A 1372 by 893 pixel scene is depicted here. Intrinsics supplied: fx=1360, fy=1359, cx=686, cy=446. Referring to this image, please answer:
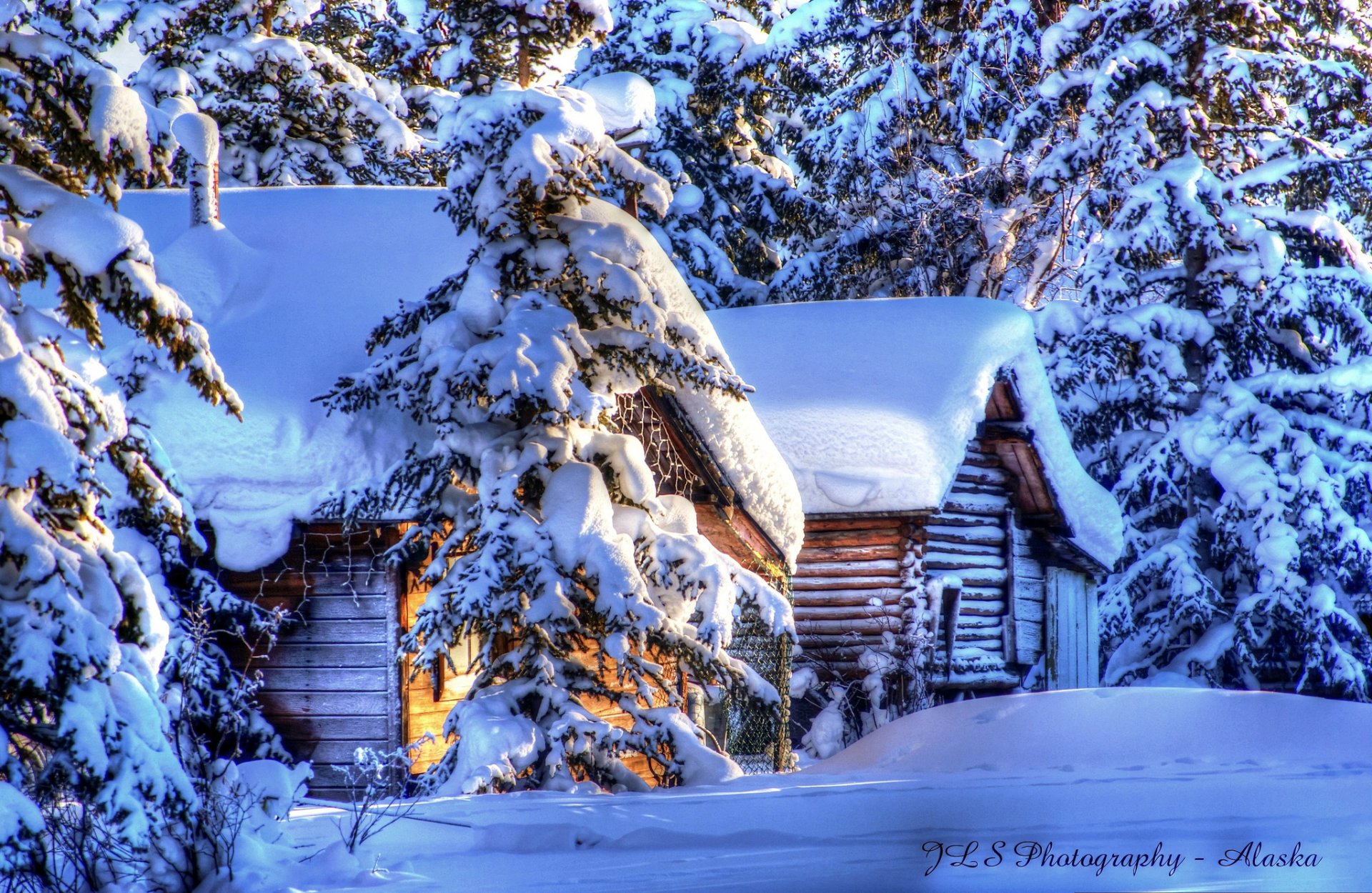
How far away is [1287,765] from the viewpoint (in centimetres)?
1002

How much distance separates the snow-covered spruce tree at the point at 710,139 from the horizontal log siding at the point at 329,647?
19333 millimetres

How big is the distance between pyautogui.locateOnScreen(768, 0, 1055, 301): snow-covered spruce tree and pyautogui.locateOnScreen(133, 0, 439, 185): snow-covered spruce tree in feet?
30.5

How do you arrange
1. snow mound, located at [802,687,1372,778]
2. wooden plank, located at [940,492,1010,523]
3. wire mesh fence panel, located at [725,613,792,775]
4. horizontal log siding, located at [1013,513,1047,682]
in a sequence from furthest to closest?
horizontal log siding, located at [1013,513,1047,682] < wooden plank, located at [940,492,1010,523] < wire mesh fence panel, located at [725,613,792,775] < snow mound, located at [802,687,1372,778]

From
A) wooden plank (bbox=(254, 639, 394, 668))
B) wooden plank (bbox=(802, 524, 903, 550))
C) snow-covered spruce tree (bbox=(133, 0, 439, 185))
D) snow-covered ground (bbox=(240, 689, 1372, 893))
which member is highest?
snow-covered spruce tree (bbox=(133, 0, 439, 185))

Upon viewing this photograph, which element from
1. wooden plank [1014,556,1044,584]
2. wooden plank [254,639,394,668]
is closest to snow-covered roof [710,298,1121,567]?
wooden plank [1014,556,1044,584]

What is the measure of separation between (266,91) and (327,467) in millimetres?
15158

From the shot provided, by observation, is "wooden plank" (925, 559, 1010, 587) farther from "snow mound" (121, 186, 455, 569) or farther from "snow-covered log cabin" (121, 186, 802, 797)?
"snow mound" (121, 186, 455, 569)

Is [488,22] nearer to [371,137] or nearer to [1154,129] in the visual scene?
[1154,129]

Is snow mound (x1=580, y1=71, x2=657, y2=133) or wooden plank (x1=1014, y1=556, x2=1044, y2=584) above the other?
snow mound (x1=580, y1=71, x2=657, y2=133)

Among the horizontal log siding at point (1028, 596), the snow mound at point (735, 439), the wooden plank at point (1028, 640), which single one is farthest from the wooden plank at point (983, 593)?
the snow mound at point (735, 439)

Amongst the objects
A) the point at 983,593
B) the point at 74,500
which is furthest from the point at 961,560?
the point at 74,500

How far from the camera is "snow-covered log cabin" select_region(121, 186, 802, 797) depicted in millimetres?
10883

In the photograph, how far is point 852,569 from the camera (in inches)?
712

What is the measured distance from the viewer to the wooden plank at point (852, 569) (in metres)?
17.9
